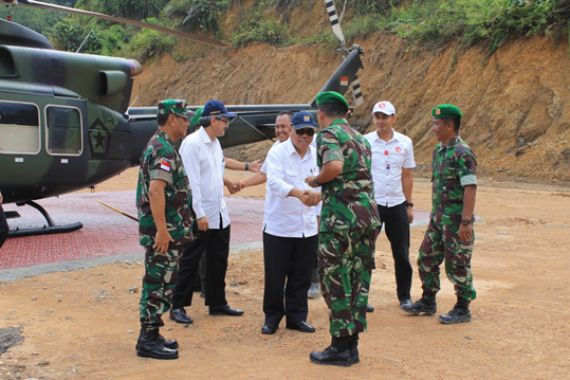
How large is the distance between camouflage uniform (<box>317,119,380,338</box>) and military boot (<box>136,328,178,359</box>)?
1110 millimetres

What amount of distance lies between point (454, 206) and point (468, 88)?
18512 mm

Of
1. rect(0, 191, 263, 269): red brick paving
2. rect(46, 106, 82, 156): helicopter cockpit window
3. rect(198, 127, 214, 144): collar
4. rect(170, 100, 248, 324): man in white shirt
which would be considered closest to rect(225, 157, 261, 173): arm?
rect(170, 100, 248, 324): man in white shirt

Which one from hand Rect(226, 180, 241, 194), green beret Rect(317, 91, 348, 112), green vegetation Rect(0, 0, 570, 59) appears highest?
green vegetation Rect(0, 0, 570, 59)

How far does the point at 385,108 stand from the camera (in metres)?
5.64

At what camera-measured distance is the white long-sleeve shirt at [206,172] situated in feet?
17.0

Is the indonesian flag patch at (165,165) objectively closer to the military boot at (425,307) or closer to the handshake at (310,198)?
the handshake at (310,198)

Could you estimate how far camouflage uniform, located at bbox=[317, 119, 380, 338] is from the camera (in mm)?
4117

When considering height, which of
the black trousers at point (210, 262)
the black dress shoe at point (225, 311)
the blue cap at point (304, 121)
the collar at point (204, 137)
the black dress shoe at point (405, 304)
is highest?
the blue cap at point (304, 121)

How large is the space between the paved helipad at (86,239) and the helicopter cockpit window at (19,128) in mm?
1312

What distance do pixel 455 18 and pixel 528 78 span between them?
4.24 metres

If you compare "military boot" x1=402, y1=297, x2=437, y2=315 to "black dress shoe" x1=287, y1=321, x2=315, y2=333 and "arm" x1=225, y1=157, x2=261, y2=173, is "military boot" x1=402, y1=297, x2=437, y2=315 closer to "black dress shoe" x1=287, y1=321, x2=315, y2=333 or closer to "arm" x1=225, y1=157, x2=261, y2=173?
"black dress shoe" x1=287, y1=321, x2=315, y2=333

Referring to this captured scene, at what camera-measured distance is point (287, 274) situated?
507 centimetres

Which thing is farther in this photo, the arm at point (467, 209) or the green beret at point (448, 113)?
the green beret at point (448, 113)

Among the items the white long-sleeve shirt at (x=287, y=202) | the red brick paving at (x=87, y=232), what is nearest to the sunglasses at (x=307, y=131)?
the white long-sleeve shirt at (x=287, y=202)
